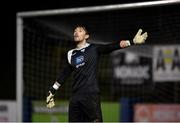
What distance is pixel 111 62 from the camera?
1373 centimetres

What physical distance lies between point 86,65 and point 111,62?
20.7ft

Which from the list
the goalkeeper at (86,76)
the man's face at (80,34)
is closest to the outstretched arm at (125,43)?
the goalkeeper at (86,76)

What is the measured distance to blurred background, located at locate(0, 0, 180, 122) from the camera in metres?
10.6

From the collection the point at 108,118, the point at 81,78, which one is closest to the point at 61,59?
the point at 108,118

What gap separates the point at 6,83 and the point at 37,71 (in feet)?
5.31

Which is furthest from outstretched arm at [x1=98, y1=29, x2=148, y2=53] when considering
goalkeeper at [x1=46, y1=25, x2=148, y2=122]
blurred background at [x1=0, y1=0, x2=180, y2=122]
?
blurred background at [x1=0, y1=0, x2=180, y2=122]

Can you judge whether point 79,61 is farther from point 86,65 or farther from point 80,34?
point 80,34

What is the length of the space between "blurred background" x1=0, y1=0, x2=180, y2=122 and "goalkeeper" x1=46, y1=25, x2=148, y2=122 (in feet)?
7.73

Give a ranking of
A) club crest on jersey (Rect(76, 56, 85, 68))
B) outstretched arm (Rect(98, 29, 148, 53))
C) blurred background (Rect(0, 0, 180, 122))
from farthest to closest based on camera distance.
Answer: blurred background (Rect(0, 0, 180, 122)) < club crest on jersey (Rect(76, 56, 85, 68)) < outstretched arm (Rect(98, 29, 148, 53))

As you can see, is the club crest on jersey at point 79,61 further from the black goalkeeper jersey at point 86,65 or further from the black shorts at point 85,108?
the black shorts at point 85,108

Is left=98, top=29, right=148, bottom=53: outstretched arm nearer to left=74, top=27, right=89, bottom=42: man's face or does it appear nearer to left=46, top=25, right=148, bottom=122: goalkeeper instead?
left=46, top=25, right=148, bottom=122: goalkeeper

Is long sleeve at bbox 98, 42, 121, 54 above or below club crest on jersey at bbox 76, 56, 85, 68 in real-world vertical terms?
above

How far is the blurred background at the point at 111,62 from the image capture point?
1057 cm

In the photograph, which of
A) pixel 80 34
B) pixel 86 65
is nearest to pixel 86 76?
pixel 86 65
